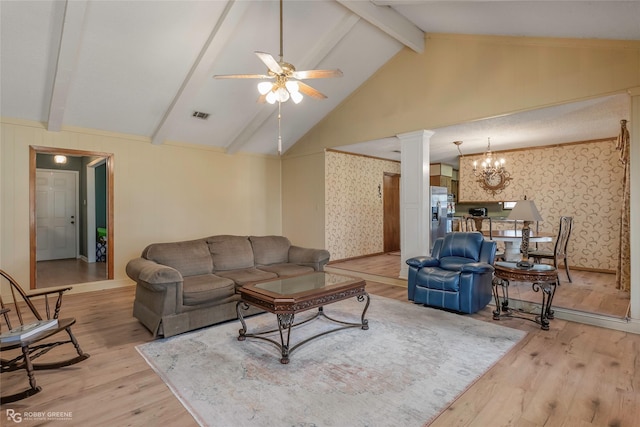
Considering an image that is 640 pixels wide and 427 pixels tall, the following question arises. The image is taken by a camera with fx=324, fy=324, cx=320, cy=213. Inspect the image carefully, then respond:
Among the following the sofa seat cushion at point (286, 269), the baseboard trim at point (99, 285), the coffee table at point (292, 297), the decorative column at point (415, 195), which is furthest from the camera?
the decorative column at point (415, 195)

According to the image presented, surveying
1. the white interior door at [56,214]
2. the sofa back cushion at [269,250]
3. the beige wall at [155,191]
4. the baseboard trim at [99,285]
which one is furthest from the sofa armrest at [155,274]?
the white interior door at [56,214]

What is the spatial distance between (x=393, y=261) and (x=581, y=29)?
497cm

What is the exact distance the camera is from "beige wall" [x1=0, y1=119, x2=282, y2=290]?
4.53m

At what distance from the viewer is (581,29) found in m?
3.38

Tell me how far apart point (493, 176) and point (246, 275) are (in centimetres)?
595

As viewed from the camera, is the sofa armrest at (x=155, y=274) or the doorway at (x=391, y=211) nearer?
the sofa armrest at (x=155, y=274)

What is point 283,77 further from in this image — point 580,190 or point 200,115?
point 580,190

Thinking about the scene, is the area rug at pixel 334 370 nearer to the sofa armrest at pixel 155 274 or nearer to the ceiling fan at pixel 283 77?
the sofa armrest at pixel 155 274

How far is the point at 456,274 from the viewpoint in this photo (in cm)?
383

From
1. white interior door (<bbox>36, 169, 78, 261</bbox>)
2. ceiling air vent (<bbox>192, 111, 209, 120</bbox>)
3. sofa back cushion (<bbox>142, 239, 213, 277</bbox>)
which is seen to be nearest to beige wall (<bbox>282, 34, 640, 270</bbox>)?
ceiling air vent (<bbox>192, 111, 209, 120</bbox>)

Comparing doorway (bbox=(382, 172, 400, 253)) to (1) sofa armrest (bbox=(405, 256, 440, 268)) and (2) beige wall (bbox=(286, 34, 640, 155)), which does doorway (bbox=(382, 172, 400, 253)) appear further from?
(1) sofa armrest (bbox=(405, 256, 440, 268))

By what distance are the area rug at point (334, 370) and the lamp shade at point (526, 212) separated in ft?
3.87

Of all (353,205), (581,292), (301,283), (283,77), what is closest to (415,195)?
(353,205)

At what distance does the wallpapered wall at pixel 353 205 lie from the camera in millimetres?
6852
